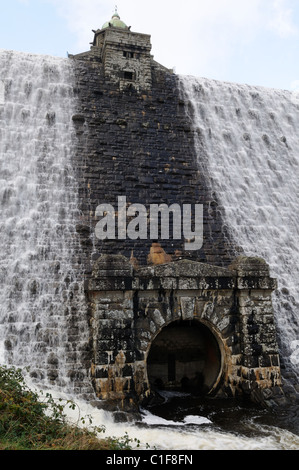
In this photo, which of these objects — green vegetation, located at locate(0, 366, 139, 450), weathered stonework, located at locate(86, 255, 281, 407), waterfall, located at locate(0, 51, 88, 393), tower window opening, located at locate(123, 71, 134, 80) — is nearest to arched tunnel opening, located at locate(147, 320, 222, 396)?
weathered stonework, located at locate(86, 255, 281, 407)

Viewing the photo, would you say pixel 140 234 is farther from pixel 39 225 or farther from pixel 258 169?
pixel 258 169

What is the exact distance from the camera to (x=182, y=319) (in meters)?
9.21

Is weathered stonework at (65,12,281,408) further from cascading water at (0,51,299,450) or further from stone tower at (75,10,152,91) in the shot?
cascading water at (0,51,299,450)

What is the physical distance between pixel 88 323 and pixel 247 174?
314 inches

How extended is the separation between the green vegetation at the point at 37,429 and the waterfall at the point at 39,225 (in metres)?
1.61

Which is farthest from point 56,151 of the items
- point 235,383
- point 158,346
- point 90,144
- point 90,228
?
point 235,383

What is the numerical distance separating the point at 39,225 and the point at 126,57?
7.62 metres

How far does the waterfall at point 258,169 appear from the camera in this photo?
1202 cm

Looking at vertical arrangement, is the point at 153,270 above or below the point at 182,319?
above

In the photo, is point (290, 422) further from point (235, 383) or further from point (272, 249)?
point (272, 249)

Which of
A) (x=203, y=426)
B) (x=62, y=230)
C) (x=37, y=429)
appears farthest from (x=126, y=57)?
(x=37, y=429)

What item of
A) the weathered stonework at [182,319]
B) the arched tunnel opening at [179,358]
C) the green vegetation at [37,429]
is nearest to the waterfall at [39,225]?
the weathered stonework at [182,319]

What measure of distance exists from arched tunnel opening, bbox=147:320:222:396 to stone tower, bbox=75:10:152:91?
8.55 m

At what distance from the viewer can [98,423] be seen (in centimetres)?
751
